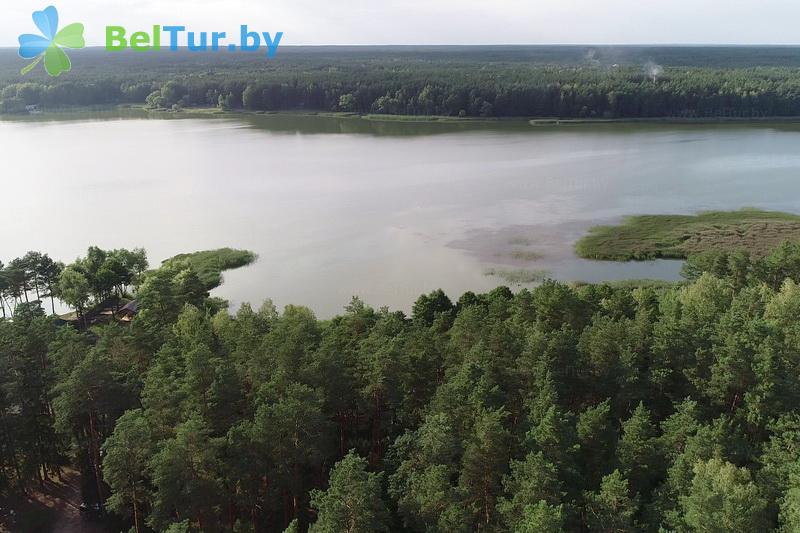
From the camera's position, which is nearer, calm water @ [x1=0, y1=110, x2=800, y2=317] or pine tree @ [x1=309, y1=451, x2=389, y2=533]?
pine tree @ [x1=309, y1=451, x2=389, y2=533]

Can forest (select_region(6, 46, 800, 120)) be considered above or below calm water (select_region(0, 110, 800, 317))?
above

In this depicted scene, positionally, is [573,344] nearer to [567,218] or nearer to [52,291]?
[52,291]

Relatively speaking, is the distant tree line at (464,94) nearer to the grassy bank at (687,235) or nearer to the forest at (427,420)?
the grassy bank at (687,235)

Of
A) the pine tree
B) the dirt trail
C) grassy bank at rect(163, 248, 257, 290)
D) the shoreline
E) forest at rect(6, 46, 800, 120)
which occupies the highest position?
forest at rect(6, 46, 800, 120)

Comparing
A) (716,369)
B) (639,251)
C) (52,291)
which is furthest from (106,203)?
(716,369)

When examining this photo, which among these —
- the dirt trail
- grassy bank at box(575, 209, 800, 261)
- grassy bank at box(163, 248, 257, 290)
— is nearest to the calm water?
grassy bank at box(163, 248, 257, 290)

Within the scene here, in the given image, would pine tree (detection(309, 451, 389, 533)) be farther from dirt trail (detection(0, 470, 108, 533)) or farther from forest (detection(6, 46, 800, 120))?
forest (detection(6, 46, 800, 120))

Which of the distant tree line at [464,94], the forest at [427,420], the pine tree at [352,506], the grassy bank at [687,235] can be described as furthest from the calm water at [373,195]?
the pine tree at [352,506]
